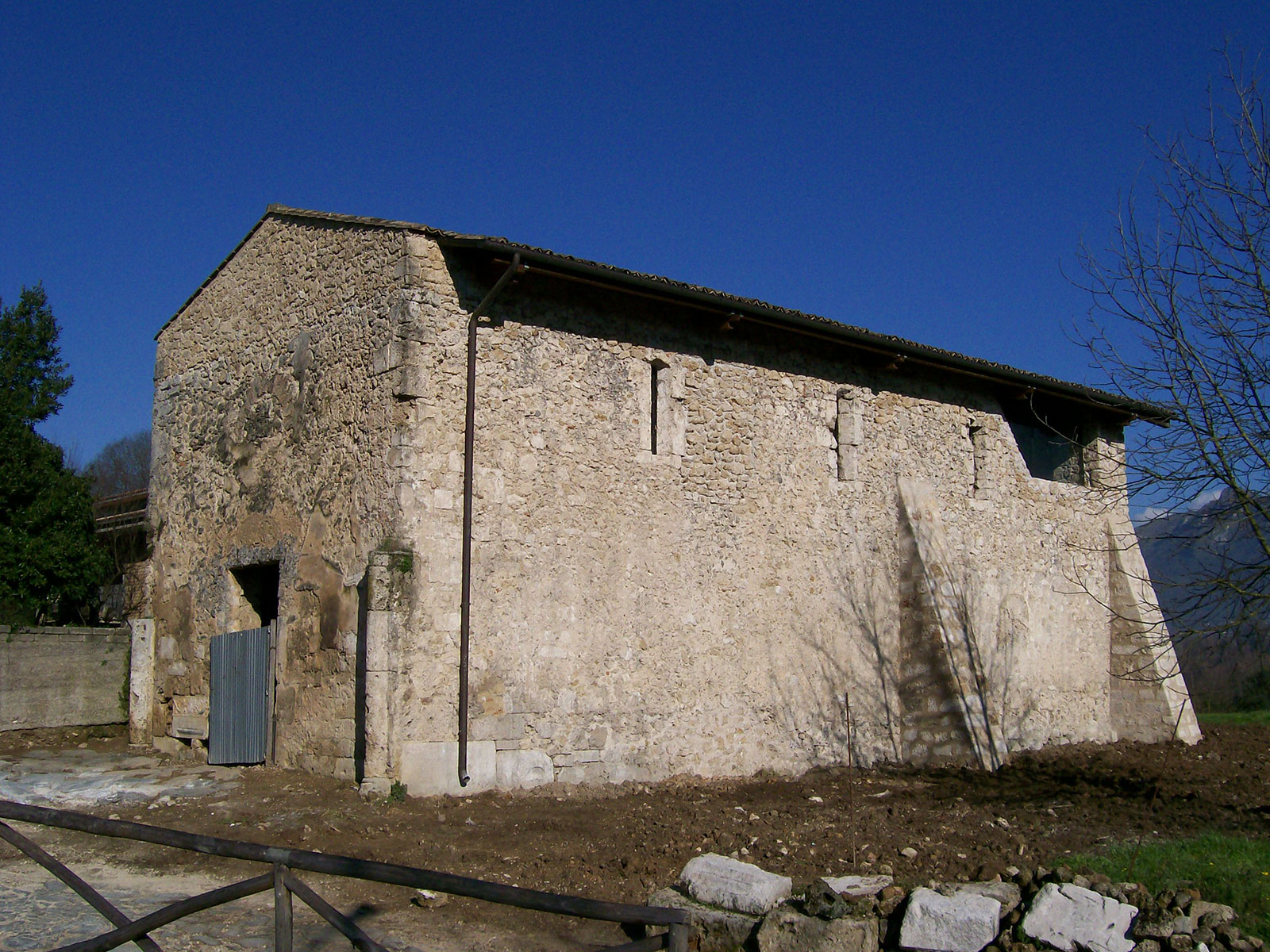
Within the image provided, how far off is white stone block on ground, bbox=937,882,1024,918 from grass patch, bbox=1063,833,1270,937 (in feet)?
2.63

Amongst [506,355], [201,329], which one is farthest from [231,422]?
[506,355]

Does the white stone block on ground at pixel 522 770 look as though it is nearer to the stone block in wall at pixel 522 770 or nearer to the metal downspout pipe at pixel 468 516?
the stone block in wall at pixel 522 770

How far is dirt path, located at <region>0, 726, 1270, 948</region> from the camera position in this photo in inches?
269

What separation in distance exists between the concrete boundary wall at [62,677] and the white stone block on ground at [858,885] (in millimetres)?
10512

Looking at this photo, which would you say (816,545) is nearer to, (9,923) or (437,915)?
(437,915)

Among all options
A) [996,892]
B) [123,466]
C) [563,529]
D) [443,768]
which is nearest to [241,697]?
[443,768]

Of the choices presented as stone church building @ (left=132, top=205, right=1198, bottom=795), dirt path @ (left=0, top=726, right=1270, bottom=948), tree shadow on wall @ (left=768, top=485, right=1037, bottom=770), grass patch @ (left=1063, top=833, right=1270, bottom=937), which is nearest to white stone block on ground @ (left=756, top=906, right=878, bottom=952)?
dirt path @ (left=0, top=726, right=1270, bottom=948)

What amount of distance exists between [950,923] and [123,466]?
3951cm

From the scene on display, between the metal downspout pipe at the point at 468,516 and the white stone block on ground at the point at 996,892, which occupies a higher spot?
the metal downspout pipe at the point at 468,516

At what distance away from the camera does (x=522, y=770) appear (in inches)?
368

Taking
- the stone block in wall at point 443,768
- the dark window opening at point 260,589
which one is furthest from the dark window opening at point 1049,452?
the dark window opening at point 260,589

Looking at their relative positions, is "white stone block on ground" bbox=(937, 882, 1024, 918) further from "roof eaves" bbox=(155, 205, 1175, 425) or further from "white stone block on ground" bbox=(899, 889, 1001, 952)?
"roof eaves" bbox=(155, 205, 1175, 425)

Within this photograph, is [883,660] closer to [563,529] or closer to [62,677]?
[563,529]

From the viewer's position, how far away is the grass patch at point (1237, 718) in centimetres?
1805
